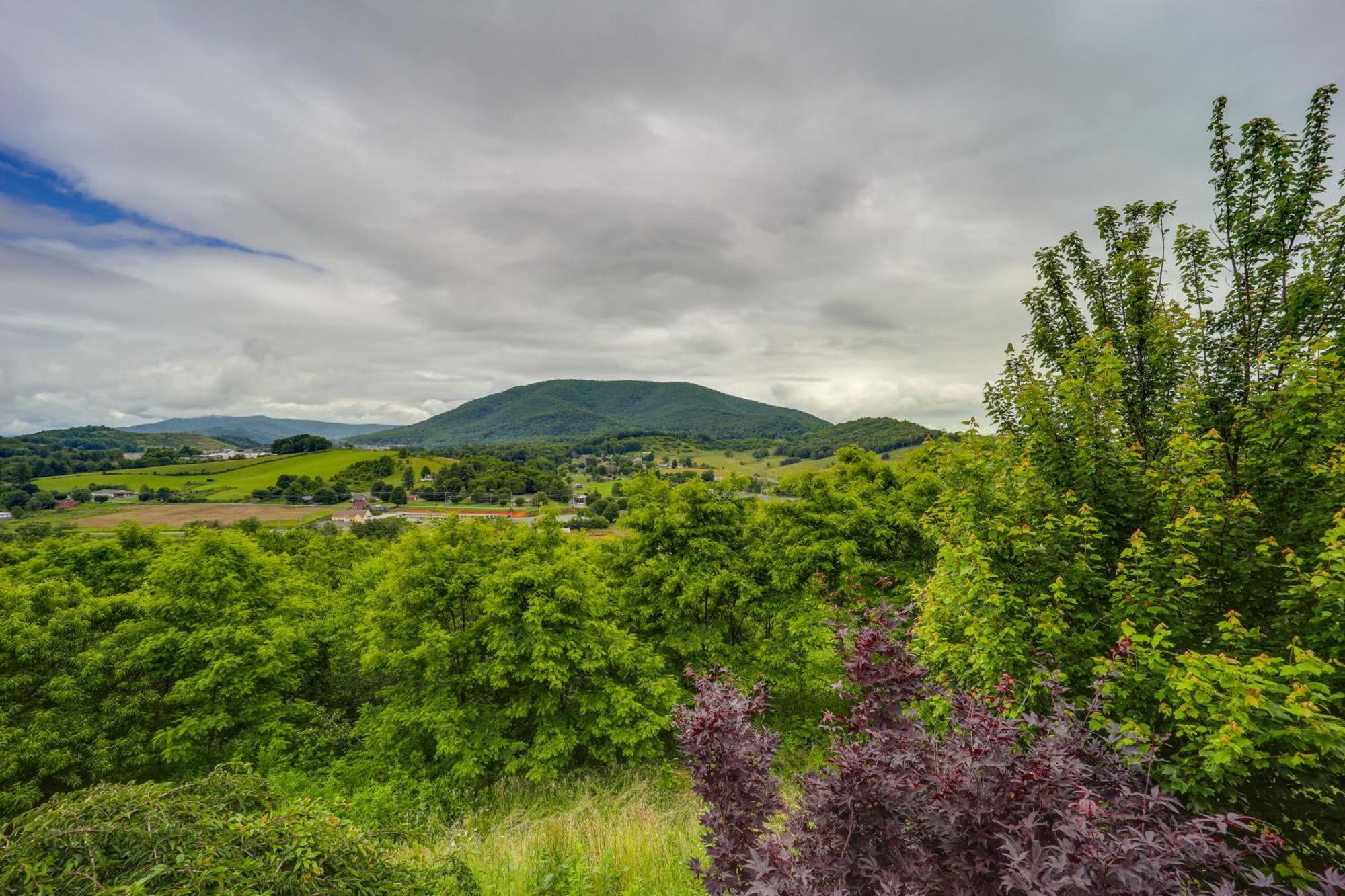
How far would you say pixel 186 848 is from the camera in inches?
127

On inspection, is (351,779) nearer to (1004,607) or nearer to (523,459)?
(1004,607)

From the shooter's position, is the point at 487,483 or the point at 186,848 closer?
the point at 186,848

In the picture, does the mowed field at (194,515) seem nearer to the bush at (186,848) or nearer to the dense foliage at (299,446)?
the dense foliage at (299,446)

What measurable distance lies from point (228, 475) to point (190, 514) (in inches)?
1468

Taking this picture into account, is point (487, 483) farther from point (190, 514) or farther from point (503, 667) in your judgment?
point (503, 667)

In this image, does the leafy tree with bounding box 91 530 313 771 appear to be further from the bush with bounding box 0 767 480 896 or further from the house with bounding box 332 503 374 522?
the house with bounding box 332 503 374 522

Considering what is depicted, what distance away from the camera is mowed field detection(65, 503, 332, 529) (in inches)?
2660

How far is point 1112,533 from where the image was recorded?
23.1ft

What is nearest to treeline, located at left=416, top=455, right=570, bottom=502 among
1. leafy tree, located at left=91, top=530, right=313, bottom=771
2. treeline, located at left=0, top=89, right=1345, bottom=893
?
leafy tree, located at left=91, top=530, right=313, bottom=771

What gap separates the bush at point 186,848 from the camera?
292 cm

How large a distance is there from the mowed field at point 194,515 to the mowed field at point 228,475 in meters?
7.69

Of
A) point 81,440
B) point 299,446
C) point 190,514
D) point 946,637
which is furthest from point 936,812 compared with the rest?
point 81,440

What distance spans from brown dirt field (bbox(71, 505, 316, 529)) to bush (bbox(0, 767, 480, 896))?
79.5 m


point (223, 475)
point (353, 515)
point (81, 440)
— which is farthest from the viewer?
point (81, 440)
